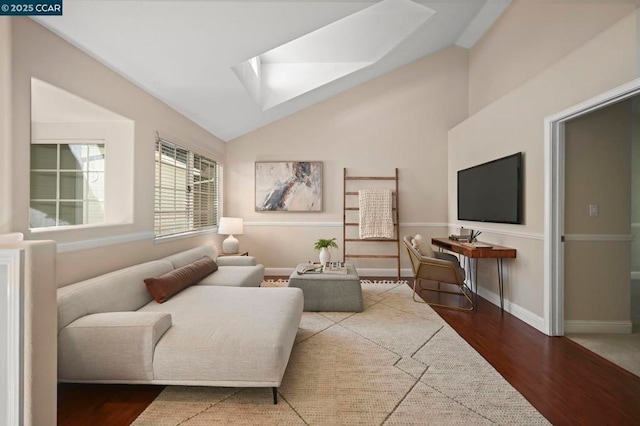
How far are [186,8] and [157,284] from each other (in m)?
2.12

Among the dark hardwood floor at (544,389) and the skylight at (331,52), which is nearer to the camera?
the dark hardwood floor at (544,389)

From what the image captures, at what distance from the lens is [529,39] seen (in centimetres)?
371

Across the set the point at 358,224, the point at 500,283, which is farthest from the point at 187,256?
the point at 500,283

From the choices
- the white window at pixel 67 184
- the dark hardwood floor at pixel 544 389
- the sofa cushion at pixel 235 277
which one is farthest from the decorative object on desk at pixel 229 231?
the dark hardwood floor at pixel 544 389

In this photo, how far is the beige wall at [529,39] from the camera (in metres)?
2.88

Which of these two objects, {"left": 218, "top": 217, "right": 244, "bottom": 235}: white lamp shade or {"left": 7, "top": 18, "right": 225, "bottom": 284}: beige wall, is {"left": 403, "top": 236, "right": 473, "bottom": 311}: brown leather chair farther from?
{"left": 7, "top": 18, "right": 225, "bottom": 284}: beige wall

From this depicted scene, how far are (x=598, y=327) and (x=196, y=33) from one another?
434 cm

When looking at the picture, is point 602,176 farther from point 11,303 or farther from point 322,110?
point 11,303

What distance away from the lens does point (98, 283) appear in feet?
7.11

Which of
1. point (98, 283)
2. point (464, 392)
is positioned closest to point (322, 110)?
point (98, 283)

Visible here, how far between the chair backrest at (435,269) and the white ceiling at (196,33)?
105 inches

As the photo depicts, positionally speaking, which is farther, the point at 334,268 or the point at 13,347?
the point at 334,268

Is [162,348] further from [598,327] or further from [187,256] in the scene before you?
[598,327]

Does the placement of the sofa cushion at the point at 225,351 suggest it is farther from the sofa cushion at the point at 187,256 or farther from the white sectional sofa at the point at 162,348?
the sofa cushion at the point at 187,256
